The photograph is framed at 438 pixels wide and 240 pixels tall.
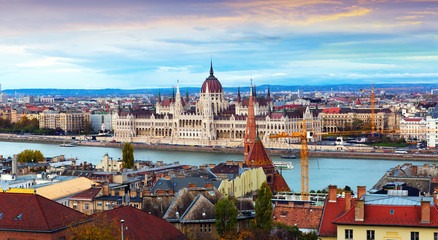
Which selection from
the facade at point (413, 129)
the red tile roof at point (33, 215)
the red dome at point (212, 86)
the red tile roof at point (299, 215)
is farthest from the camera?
the red dome at point (212, 86)

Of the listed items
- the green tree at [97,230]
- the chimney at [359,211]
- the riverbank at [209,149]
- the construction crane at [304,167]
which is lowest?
the riverbank at [209,149]

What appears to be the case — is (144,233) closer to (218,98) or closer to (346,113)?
(218,98)

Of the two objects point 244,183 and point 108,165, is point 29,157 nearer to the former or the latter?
point 108,165

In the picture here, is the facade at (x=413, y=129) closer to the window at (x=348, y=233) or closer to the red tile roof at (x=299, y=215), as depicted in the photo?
the red tile roof at (x=299, y=215)

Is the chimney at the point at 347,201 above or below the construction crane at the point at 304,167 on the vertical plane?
above

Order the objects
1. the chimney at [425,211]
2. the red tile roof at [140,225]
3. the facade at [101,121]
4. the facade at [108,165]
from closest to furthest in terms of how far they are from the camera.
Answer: the chimney at [425,211], the red tile roof at [140,225], the facade at [108,165], the facade at [101,121]

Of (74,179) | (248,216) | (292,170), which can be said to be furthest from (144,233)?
(292,170)

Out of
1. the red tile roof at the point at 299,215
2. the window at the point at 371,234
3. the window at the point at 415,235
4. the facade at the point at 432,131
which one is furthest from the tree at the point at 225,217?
the facade at the point at 432,131
